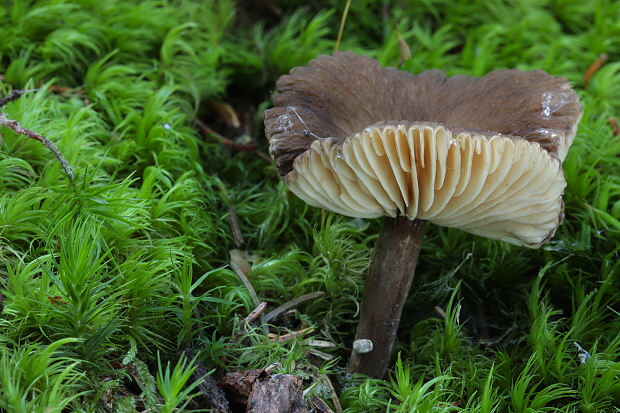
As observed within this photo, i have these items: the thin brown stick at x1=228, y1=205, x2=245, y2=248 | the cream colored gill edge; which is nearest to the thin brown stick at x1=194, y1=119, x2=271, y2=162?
the thin brown stick at x1=228, y1=205, x2=245, y2=248

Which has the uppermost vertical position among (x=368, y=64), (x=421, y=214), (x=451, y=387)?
(x=368, y=64)

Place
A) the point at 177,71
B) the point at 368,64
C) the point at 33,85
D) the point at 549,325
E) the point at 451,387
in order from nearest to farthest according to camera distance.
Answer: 1. the point at 451,387
2. the point at 549,325
3. the point at 368,64
4. the point at 33,85
5. the point at 177,71

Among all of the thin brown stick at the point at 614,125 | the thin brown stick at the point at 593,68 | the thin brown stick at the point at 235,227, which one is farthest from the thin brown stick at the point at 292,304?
the thin brown stick at the point at 593,68

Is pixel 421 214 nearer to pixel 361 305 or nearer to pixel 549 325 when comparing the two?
pixel 361 305

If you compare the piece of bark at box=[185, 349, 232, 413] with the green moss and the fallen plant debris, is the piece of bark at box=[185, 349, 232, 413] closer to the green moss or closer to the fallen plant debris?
the green moss

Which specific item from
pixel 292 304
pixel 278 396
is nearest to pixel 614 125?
pixel 292 304

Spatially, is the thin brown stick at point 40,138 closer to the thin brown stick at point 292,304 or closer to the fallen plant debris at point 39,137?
the fallen plant debris at point 39,137

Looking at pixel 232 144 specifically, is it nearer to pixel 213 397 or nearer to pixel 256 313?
pixel 256 313

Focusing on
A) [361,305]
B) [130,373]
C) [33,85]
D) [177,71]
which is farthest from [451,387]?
[33,85]
